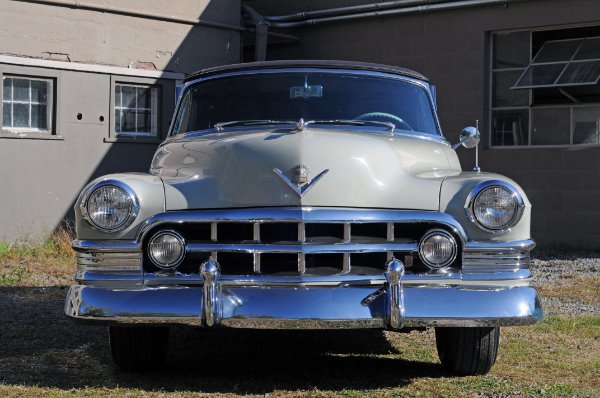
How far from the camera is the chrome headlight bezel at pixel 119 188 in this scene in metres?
4.18

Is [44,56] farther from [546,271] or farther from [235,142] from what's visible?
[235,142]

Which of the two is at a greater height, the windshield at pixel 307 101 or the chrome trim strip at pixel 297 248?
the windshield at pixel 307 101

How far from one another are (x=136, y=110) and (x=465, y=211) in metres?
8.50

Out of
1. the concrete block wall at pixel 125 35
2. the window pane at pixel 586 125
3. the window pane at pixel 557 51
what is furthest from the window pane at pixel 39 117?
the window pane at pixel 586 125

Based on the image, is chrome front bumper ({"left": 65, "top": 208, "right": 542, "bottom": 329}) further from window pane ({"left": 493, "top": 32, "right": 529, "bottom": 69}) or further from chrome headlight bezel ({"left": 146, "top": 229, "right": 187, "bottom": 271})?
window pane ({"left": 493, "top": 32, "right": 529, "bottom": 69})

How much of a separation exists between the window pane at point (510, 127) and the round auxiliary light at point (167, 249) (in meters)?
8.33

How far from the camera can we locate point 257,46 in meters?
13.1

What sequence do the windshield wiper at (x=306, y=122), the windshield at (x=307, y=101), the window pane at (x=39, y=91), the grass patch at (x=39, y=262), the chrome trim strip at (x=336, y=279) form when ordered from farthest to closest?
the window pane at (x=39, y=91), the grass patch at (x=39, y=262), the windshield at (x=307, y=101), the windshield wiper at (x=306, y=122), the chrome trim strip at (x=336, y=279)

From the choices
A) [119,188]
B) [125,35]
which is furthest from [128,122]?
[119,188]

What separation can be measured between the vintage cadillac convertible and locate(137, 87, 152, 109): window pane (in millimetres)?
7823

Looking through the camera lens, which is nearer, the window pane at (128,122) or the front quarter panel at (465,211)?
the front quarter panel at (465,211)

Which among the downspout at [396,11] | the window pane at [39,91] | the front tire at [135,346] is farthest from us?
the downspout at [396,11]

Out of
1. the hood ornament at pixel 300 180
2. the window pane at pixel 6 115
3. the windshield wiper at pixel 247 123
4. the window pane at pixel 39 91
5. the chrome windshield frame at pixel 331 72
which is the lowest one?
the hood ornament at pixel 300 180

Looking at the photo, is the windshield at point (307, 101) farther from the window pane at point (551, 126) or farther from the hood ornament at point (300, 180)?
the window pane at point (551, 126)
